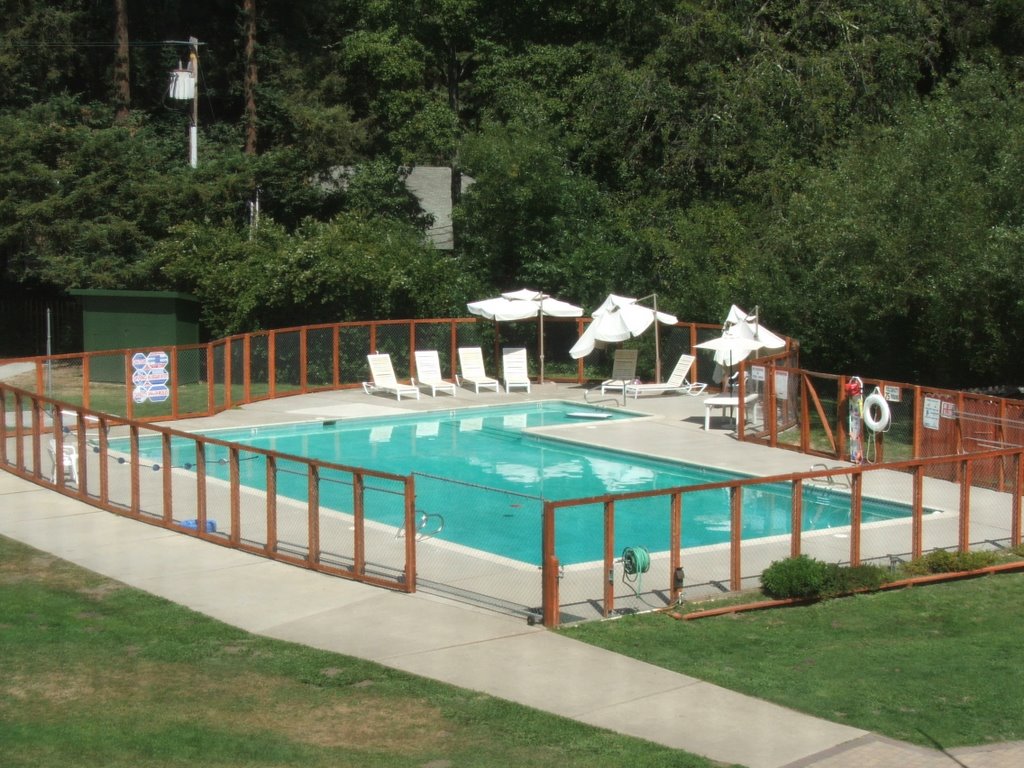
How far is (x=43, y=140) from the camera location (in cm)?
3791

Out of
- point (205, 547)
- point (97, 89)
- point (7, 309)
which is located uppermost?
point (97, 89)

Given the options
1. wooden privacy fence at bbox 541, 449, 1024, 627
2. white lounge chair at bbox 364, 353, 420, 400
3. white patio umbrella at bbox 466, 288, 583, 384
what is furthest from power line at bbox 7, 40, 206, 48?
wooden privacy fence at bbox 541, 449, 1024, 627

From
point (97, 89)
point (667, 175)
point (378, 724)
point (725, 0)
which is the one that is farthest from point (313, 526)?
point (97, 89)

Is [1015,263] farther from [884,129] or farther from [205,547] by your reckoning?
[205,547]

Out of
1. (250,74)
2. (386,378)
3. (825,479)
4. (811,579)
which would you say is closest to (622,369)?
(386,378)

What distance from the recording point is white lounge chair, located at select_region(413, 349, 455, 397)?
31.5 m

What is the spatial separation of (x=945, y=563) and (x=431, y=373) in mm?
18877

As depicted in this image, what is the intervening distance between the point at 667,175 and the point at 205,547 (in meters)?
27.0

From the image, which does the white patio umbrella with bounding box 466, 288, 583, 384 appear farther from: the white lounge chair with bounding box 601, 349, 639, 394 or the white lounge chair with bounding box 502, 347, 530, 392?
the white lounge chair with bounding box 601, 349, 639, 394

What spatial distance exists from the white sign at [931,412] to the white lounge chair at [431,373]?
13.6 m

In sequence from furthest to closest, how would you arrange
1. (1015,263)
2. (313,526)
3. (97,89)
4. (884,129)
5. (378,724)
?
(97,89) < (884,129) < (1015,263) < (313,526) < (378,724)

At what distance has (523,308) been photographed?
32281 millimetres

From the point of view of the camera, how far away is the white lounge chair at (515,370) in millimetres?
32188

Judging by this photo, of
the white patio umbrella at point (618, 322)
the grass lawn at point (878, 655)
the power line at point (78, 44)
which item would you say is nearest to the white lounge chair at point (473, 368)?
the white patio umbrella at point (618, 322)
